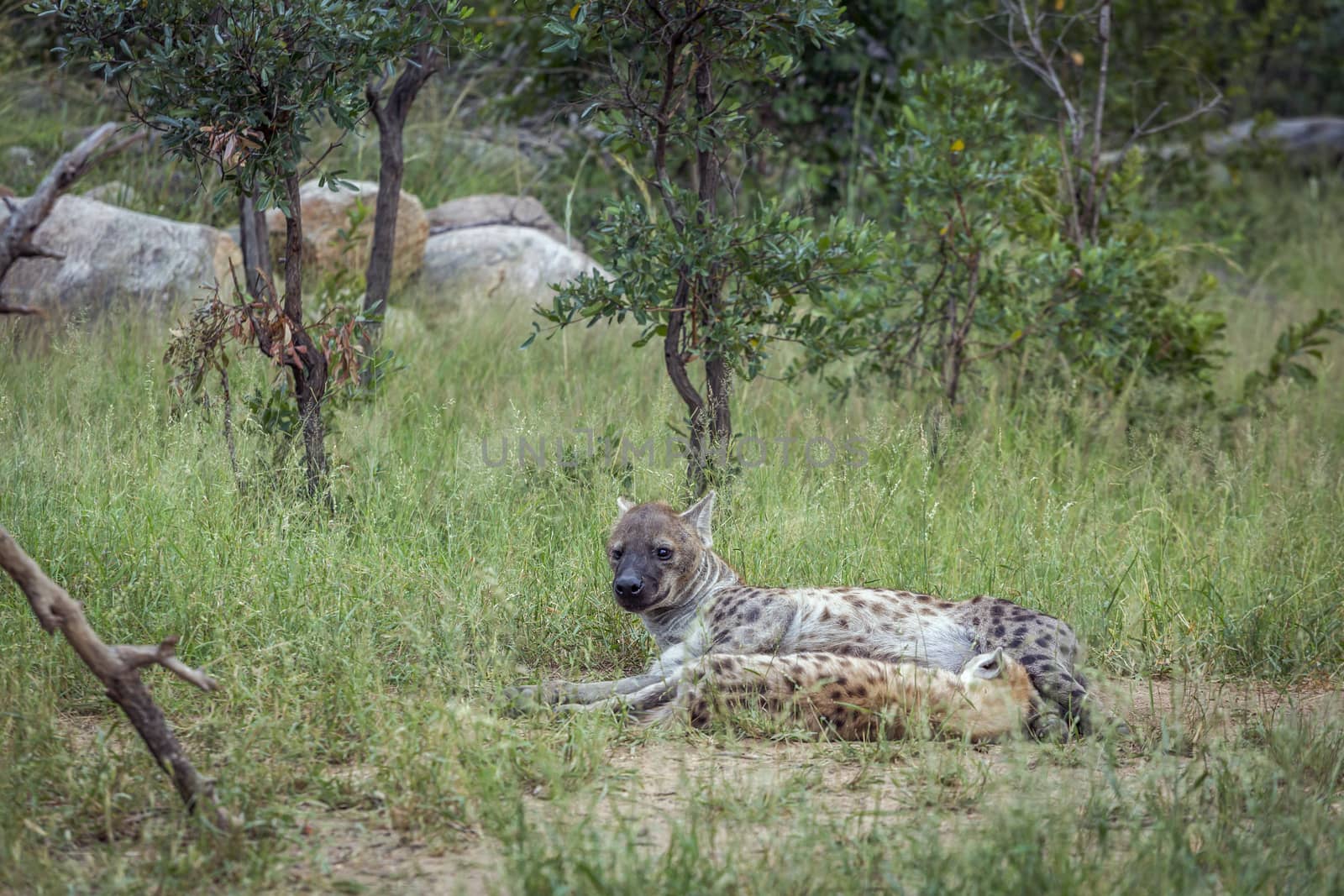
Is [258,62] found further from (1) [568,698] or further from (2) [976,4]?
(2) [976,4]

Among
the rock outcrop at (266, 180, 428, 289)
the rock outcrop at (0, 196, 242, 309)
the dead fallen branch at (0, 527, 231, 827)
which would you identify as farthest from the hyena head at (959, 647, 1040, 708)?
the rock outcrop at (266, 180, 428, 289)

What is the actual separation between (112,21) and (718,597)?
10.7 feet

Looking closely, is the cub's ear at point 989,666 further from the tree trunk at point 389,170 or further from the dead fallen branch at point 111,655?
the tree trunk at point 389,170

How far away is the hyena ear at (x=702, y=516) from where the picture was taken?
5.11m

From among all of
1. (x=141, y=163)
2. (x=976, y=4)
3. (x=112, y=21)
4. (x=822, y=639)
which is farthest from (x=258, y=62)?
(x=976, y=4)

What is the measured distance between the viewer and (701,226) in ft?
18.9

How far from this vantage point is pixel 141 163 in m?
10.6

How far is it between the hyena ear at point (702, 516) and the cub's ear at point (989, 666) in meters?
1.22

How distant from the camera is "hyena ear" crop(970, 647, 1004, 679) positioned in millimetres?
4285

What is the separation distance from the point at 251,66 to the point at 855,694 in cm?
324

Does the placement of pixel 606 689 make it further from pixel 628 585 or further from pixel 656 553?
pixel 656 553

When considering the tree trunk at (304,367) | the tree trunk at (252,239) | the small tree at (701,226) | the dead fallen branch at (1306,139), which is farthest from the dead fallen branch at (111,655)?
the dead fallen branch at (1306,139)

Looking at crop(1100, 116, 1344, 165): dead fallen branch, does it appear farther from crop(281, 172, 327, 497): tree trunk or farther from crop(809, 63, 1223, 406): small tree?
crop(281, 172, 327, 497): tree trunk

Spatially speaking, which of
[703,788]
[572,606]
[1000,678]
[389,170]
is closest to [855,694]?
[1000,678]
